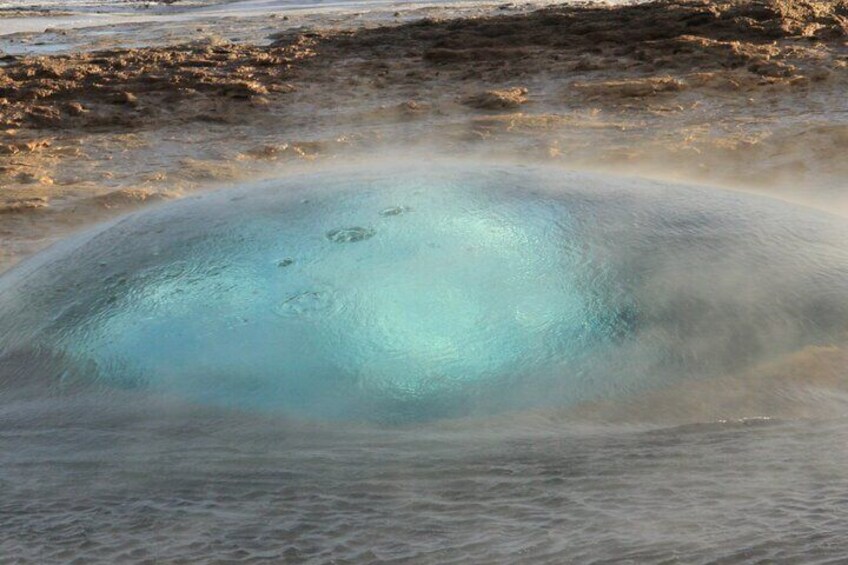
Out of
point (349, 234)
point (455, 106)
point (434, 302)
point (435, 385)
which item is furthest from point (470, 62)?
point (435, 385)

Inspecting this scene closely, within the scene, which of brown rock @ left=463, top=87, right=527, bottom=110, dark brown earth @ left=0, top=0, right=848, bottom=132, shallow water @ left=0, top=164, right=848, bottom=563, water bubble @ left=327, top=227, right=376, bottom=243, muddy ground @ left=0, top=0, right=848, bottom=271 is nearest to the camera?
shallow water @ left=0, top=164, right=848, bottom=563

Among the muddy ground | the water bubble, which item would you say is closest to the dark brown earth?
the muddy ground

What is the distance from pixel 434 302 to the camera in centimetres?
259

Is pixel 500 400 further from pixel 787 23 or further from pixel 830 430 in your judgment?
pixel 787 23

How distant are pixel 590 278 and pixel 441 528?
3.16 feet

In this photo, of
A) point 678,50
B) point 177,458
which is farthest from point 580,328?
point 678,50

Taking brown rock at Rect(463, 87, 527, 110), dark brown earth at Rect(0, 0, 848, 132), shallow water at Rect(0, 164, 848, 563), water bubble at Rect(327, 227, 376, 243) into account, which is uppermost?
dark brown earth at Rect(0, 0, 848, 132)

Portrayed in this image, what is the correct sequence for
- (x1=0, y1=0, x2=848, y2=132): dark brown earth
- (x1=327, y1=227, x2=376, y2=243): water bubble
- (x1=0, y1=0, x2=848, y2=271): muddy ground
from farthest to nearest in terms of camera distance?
(x1=0, y1=0, x2=848, y2=132): dark brown earth
(x1=0, y1=0, x2=848, y2=271): muddy ground
(x1=327, y1=227, x2=376, y2=243): water bubble

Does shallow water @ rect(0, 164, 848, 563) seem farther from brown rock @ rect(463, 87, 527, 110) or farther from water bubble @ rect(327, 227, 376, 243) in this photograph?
brown rock @ rect(463, 87, 527, 110)

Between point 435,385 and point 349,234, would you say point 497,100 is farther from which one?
point 435,385

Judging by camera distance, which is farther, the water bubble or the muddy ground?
the muddy ground

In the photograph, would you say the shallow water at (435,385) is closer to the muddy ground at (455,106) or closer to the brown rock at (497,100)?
the muddy ground at (455,106)

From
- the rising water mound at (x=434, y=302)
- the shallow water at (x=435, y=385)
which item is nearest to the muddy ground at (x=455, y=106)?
the rising water mound at (x=434, y=302)

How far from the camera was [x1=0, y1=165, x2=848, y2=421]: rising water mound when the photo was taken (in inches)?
95.6
